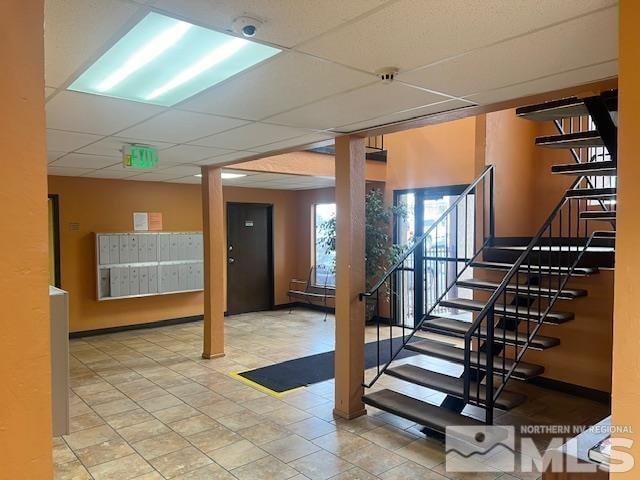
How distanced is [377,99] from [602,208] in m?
3.11

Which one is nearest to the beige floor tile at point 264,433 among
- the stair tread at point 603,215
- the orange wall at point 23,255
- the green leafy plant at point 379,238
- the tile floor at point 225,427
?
the tile floor at point 225,427

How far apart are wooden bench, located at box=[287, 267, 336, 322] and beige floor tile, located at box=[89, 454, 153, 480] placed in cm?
516

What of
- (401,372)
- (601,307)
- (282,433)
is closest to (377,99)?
(401,372)

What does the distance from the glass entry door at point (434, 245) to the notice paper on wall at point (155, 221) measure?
3732 mm

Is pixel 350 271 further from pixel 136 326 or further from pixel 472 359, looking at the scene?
pixel 136 326

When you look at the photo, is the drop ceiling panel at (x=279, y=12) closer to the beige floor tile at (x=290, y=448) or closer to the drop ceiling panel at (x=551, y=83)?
the drop ceiling panel at (x=551, y=83)

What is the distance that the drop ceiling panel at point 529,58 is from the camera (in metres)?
1.74

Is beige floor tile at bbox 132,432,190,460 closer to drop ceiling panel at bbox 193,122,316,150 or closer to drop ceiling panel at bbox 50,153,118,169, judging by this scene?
drop ceiling panel at bbox 193,122,316,150

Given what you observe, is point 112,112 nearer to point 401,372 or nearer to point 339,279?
point 339,279

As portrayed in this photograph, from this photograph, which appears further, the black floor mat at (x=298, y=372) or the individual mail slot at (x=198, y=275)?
the individual mail slot at (x=198, y=275)

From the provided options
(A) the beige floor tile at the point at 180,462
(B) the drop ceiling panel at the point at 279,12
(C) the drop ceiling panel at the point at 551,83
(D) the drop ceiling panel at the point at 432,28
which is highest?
(B) the drop ceiling panel at the point at 279,12

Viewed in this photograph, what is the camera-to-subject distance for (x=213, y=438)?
11.1ft

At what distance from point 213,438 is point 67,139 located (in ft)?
8.68

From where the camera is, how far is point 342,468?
9.60ft
